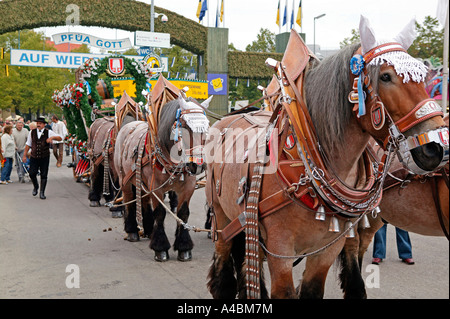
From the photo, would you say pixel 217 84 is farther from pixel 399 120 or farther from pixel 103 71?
pixel 399 120

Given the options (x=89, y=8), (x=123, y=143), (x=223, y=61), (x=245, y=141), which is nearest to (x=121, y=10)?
(x=89, y=8)

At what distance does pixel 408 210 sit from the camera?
4.02 meters

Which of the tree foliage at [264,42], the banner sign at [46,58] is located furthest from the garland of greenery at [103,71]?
the tree foliage at [264,42]

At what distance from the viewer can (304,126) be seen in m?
2.58

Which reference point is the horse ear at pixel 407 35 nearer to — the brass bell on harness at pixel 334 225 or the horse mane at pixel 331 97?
the horse mane at pixel 331 97

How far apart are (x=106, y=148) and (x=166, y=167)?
3782mm

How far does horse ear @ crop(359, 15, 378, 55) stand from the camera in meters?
2.22

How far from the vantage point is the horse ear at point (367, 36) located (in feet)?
7.27

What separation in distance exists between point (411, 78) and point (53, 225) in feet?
23.7

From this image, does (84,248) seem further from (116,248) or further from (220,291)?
(220,291)

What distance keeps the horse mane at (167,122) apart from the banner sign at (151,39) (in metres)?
18.1

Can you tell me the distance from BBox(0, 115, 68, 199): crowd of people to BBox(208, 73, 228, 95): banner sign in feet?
37.3

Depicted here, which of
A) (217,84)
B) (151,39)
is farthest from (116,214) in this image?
(217,84)

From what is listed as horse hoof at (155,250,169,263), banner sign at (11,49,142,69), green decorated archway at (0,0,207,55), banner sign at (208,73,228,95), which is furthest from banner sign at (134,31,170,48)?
horse hoof at (155,250,169,263)
